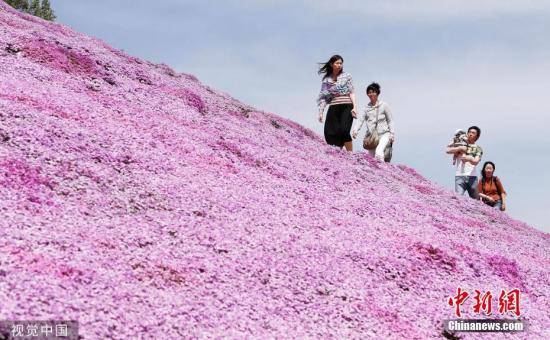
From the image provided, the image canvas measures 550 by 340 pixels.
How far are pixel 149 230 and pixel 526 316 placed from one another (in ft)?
24.2

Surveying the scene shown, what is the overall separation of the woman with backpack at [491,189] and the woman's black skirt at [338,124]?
691 cm

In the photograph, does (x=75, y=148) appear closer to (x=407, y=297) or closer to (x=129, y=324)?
(x=129, y=324)

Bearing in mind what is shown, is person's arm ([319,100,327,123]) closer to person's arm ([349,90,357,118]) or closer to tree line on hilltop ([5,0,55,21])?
person's arm ([349,90,357,118])

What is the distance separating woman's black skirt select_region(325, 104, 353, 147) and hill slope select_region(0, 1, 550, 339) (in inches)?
198

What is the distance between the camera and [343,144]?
24922 mm

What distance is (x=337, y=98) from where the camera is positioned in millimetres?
23250

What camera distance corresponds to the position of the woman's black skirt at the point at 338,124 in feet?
76.7

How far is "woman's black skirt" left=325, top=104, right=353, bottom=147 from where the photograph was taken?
2338cm

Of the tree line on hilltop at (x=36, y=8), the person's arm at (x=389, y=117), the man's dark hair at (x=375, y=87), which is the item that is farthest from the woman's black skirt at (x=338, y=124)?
→ the tree line on hilltop at (x=36, y=8)

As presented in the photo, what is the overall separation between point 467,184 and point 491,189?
161 centimetres

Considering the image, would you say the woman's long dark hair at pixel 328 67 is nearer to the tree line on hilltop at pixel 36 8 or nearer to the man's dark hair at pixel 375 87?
the man's dark hair at pixel 375 87

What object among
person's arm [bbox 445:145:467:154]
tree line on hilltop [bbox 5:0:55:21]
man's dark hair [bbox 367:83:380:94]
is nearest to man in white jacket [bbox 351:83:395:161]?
man's dark hair [bbox 367:83:380:94]

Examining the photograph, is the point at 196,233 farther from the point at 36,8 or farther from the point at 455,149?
the point at 36,8

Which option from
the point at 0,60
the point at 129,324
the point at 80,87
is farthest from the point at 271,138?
the point at 129,324
